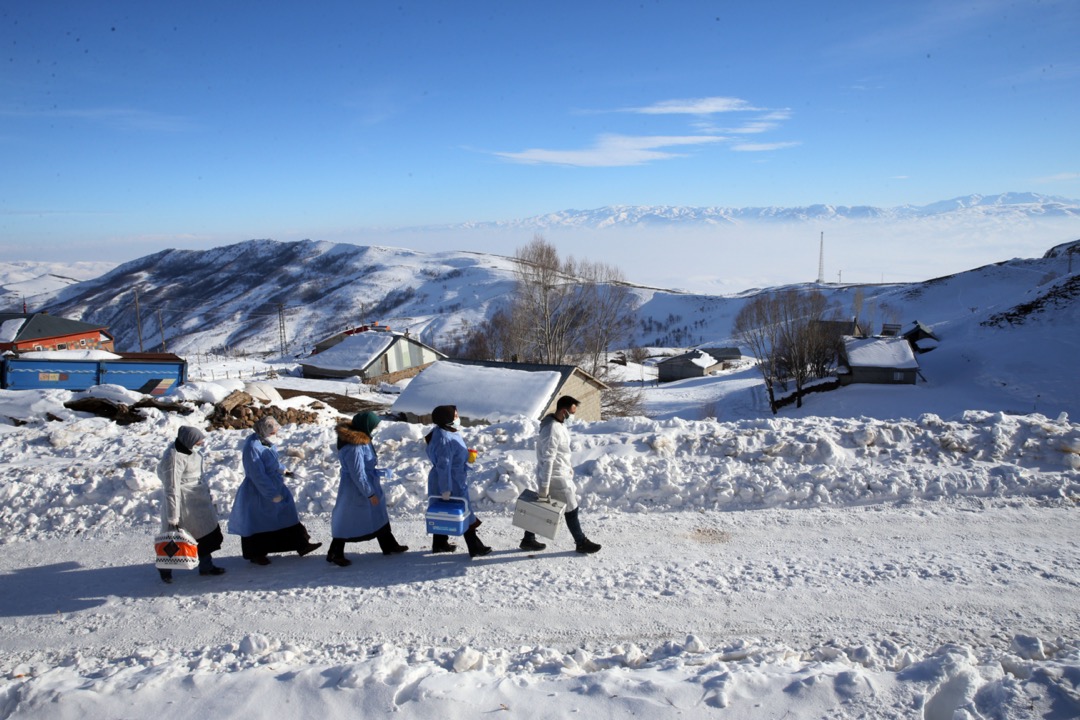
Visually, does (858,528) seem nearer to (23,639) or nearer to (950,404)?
(23,639)

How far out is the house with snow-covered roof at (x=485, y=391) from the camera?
18.8 meters

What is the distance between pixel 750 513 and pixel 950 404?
1368 inches

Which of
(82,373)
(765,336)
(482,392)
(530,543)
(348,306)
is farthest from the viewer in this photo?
(348,306)

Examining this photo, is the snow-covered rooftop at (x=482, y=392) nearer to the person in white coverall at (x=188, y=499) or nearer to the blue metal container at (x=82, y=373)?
the blue metal container at (x=82, y=373)

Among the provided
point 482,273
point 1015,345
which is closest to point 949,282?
point 1015,345

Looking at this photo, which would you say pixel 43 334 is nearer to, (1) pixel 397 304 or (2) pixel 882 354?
(2) pixel 882 354

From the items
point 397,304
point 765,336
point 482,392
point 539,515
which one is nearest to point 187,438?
point 539,515

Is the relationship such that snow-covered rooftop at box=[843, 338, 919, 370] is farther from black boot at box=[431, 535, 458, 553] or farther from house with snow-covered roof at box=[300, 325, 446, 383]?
black boot at box=[431, 535, 458, 553]

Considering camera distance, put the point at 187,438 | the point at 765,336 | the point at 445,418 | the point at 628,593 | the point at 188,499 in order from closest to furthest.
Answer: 1. the point at 628,593
2. the point at 187,438
3. the point at 188,499
4. the point at 445,418
5. the point at 765,336

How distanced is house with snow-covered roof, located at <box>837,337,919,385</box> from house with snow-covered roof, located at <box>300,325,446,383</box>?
27984 mm

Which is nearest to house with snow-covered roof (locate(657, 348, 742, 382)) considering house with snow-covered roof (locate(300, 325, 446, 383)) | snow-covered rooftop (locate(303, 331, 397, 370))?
house with snow-covered roof (locate(300, 325, 446, 383))

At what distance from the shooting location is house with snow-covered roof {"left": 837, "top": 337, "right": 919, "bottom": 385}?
4147 centimetres

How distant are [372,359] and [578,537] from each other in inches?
1509

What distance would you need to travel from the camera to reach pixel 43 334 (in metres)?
44.3
